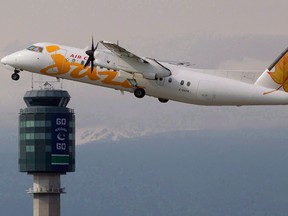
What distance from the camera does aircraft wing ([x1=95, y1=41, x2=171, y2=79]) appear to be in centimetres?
7819

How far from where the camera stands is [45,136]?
630 ft

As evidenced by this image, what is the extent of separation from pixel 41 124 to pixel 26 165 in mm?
8215

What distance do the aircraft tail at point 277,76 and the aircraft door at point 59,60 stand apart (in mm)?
15150

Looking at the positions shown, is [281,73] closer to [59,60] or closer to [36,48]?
[59,60]

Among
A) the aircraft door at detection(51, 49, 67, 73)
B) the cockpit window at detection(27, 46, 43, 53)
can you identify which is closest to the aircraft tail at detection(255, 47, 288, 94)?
the aircraft door at detection(51, 49, 67, 73)

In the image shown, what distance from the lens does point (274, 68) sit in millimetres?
77938

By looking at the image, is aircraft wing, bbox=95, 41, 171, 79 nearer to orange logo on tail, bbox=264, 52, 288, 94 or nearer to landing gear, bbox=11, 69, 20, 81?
orange logo on tail, bbox=264, 52, 288, 94

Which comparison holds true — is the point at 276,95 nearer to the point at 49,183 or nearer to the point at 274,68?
the point at 274,68

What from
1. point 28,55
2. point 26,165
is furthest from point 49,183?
point 28,55

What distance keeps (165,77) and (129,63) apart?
320 cm

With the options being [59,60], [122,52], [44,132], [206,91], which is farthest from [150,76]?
[44,132]

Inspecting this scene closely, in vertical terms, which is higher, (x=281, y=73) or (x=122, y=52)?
(x=122, y=52)

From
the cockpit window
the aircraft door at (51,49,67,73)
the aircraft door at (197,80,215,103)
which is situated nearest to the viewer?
the aircraft door at (197,80,215,103)

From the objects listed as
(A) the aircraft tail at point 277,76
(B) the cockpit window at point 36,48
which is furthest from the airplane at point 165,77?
(B) the cockpit window at point 36,48
